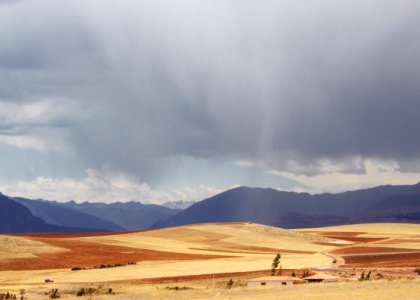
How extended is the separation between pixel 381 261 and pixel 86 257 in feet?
195

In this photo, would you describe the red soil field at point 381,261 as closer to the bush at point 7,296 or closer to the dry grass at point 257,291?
the dry grass at point 257,291

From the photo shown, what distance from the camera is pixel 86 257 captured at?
12369cm

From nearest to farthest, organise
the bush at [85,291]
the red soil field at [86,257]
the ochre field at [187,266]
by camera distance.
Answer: the ochre field at [187,266] → the bush at [85,291] → the red soil field at [86,257]

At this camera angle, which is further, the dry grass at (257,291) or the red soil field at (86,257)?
the red soil field at (86,257)

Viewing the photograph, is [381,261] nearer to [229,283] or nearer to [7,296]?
[229,283]

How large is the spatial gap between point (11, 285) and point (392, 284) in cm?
A: 4952

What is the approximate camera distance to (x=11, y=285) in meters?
80.0

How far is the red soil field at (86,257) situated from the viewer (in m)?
109

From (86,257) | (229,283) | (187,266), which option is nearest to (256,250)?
(86,257)

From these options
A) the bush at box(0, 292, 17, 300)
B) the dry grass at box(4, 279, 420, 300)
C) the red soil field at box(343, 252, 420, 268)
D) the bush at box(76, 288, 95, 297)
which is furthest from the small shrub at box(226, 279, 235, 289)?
the red soil field at box(343, 252, 420, 268)

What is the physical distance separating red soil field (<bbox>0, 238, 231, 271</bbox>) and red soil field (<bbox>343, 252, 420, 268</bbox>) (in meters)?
30.2

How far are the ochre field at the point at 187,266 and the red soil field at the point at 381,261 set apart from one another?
0.17m

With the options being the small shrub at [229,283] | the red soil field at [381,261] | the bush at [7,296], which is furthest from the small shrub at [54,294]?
the red soil field at [381,261]

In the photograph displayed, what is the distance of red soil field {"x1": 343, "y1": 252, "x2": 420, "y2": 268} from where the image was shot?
97938 millimetres
